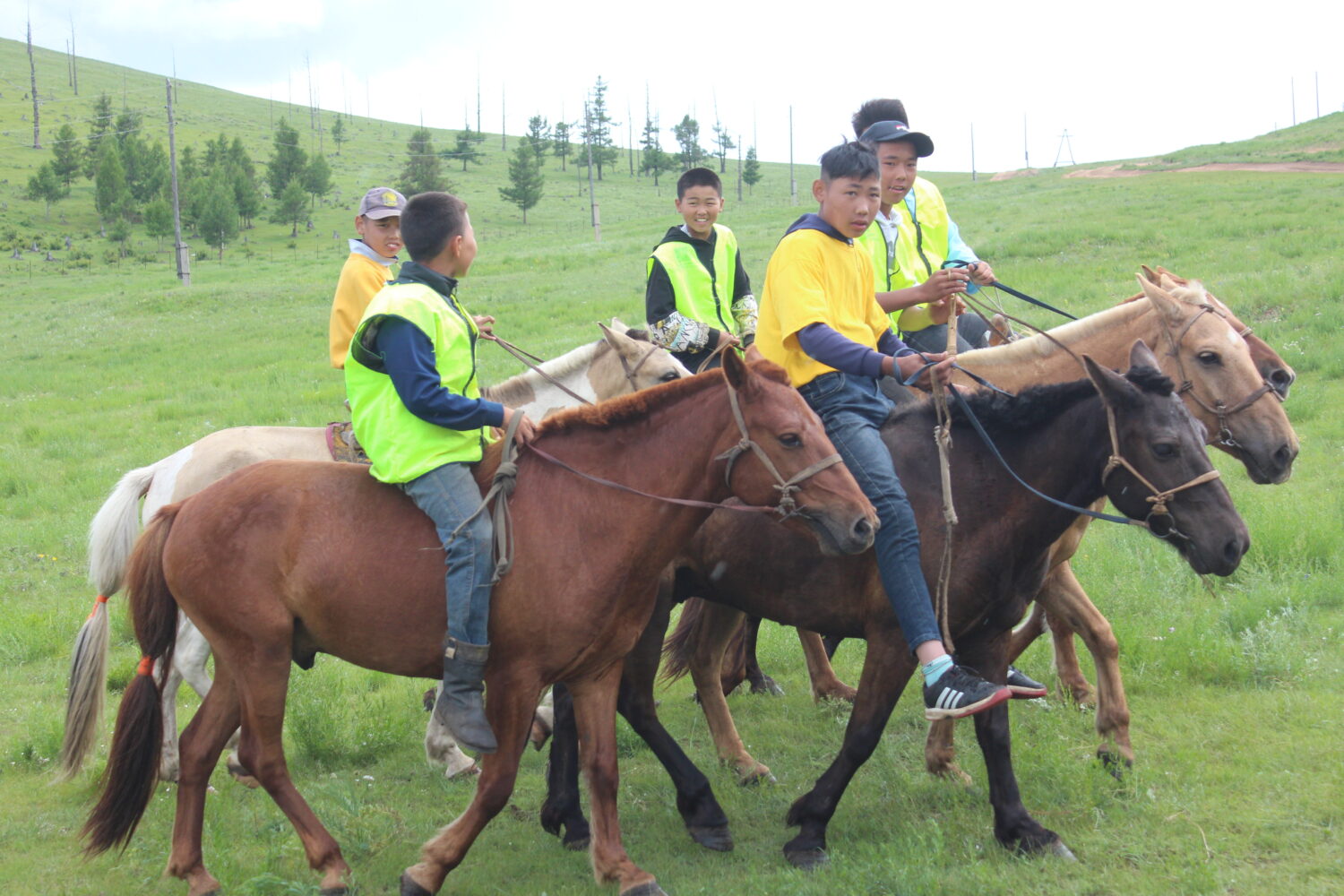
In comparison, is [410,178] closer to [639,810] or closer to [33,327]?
[33,327]

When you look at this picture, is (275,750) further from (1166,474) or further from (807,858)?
(1166,474)

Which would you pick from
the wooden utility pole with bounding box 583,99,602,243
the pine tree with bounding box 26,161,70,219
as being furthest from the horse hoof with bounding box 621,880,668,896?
the pine tree with bounding box 26,161,70,219

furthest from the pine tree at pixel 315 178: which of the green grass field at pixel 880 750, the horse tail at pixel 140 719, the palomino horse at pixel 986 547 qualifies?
the palomino horse at pixel 986 547

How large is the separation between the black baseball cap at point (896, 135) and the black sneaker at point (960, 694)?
9.73 feet

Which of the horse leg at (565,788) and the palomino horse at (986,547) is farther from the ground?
the palomino horse at (986,547)

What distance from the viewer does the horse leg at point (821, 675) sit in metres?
6.94

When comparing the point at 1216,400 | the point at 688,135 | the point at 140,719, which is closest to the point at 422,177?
the point at 688,135

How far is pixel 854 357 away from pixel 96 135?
8413 centimetres

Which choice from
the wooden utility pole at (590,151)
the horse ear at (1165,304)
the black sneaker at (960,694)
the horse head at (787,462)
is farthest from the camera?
the wooden utility pole at (590,151)

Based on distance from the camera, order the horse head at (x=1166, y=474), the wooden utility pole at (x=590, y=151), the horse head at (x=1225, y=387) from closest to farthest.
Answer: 1. the horse head at (x=1166, y=474)
2. the horse head at (x=1225, y=387)
3. the wooden utility pole at (x=590, y=151)

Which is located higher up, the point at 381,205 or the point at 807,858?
the point at 381,205

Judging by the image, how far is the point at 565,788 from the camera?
17.6 ft

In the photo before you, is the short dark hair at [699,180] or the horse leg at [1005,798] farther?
the short dark hair at [699,180]

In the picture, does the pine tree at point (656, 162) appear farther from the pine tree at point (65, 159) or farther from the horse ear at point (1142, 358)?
the horse ear at point (1142, 358)
